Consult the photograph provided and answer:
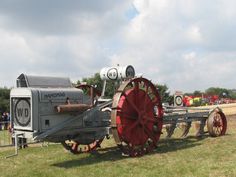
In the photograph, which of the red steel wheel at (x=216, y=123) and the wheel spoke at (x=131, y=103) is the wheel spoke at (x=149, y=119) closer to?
the wheel spoke at (x=131, y=103)

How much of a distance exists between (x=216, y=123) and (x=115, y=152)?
4921 mm

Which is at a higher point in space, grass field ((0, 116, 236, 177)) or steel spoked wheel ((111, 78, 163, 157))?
steel spoked wheel ((111, 78, 163, 157))

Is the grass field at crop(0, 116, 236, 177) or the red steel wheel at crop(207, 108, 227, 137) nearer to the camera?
the grass field at crop(0, 116, 236, 177)

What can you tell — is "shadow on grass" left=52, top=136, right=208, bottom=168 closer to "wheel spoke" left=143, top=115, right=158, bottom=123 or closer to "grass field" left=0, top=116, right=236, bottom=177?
"grass field" left=0, top=116, right=236, bottom=177

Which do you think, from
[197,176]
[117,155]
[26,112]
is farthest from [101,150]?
[197,176]

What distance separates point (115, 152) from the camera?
14.0 metres

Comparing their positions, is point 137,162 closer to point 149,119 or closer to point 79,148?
point 149,119

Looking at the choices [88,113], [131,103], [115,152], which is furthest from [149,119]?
[88,113]

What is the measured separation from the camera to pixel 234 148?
43.5 ft

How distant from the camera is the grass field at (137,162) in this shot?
1043 cm

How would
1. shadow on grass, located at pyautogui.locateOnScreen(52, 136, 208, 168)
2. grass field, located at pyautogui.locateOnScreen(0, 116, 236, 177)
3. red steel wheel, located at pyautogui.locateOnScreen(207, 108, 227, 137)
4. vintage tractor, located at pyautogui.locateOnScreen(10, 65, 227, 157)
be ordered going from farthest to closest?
red steel wheel, located at pyautogui.locateOnScreen(207, 108, 227, 137)
shadow on grass, located at pyautogui.locateOnScreen(52, 136, 208, 168)
vintage tractor, located at pyautogui.locateOnScreen(10, 65, 227, 157)
grass field, located at pyautogui.locateOnScreen(0, 116, 236, 177)

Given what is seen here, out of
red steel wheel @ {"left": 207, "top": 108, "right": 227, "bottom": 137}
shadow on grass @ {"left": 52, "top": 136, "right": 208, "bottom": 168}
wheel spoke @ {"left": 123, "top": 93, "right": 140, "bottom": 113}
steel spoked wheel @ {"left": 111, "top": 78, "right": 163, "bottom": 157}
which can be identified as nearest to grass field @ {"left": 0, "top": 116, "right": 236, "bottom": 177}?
shadow on grass @ {"left": 52, "top": 136, "right": 208, "bottom": 168}

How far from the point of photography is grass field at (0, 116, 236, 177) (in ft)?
34.2

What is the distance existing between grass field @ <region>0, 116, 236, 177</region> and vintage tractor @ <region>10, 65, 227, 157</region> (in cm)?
59
